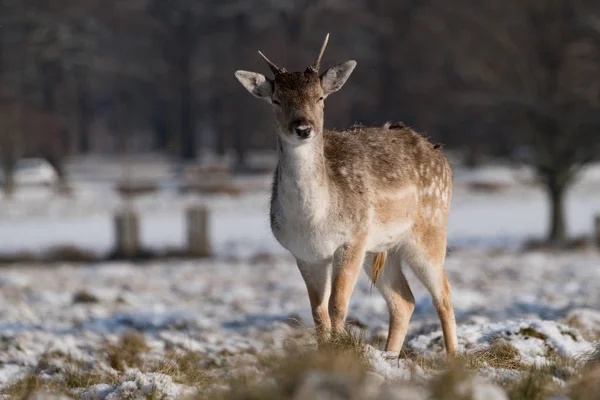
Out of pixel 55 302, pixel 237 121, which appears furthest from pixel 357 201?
pixel 237 121

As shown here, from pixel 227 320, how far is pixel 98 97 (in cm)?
5547

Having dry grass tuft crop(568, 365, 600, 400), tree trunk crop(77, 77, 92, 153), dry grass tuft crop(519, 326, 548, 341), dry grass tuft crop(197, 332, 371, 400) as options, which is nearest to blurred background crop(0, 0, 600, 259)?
tree trunk crop(77, 77, 92, 153)

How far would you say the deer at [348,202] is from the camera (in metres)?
6.08

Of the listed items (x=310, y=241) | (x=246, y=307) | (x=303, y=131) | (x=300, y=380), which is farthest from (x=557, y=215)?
(x=300, y=380)

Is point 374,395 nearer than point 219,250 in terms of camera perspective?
Yes

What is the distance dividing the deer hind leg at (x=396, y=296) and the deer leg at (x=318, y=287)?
2.75 feet

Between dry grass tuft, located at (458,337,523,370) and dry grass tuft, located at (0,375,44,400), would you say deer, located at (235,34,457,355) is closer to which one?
dry grass tuft, located at (458,337,523,370)

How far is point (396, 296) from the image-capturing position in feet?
23.2

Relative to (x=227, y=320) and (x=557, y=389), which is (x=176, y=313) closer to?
(x=227, y=320)

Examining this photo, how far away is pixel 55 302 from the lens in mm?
12453

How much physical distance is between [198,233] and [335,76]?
45.5ft

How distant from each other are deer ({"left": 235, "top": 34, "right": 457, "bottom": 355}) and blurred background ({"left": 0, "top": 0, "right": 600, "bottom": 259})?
21.2 feet

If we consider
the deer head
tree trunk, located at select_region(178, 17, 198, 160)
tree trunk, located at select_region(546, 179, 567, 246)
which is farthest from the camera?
tree trunk, located at select_region(178, 17, 198, 160)

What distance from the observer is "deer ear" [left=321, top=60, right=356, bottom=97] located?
6547 mm
